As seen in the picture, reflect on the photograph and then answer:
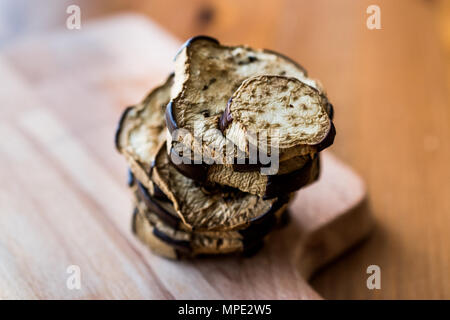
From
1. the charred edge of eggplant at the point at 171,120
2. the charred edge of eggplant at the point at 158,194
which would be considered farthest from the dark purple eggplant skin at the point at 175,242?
the charred edge of eggplant at the point at 171,120

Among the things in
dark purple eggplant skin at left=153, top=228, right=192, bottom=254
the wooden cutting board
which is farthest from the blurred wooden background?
dark purple eggplant skin at left=153, top=228, right=192, bottom=254

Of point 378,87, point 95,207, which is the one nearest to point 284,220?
point 95,207

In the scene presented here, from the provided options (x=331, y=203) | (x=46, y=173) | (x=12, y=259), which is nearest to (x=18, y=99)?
(x=46, y=173)

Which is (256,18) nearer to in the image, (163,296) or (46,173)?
(46,173)

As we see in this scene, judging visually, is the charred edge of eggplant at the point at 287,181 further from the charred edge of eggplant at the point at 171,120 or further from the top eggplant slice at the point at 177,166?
the charred edge of eggplant at the point at 171,120

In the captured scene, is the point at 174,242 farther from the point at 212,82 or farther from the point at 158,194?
the point at 212,82

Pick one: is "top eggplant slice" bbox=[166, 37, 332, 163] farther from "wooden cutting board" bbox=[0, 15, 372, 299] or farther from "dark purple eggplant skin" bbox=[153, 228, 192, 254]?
"wooden cutting board" bbox=[0, 15, 372, 299]
